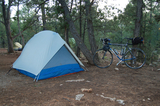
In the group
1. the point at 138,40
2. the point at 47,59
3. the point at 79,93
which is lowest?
the point at 79,93

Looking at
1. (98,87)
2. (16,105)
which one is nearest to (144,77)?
(98,87)

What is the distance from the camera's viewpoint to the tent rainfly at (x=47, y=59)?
419cm

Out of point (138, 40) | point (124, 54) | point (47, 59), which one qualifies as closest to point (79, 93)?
point (47, 59)

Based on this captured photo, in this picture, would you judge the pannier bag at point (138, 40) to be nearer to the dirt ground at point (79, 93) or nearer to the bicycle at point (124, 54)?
the bicycle at point (124, 54)

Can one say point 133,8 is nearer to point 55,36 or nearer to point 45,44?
point 55,36

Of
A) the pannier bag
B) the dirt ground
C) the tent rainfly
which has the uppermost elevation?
the pannier bag

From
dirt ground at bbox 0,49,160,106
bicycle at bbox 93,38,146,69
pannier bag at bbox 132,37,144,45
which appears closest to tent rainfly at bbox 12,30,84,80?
dirt ground at bbox 0,49,160,106

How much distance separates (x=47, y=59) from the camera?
4203 mm

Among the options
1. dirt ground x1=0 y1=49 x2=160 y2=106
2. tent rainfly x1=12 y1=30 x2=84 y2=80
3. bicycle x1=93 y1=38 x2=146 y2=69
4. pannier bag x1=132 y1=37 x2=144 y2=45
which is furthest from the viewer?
bicycle x1=93 y1=38 x2=146 y2=69

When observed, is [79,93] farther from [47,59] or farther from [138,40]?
[138,40]

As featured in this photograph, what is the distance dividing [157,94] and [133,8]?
190 inches

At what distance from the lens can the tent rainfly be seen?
4.19 m

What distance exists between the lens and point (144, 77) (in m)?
4.15

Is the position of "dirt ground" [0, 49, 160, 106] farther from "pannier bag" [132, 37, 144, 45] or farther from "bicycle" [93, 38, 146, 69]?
"pannier bag" [132, 37, 144, 45]
